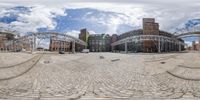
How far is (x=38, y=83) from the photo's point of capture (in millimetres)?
7312

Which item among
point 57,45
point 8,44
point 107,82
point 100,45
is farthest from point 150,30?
point 8,44

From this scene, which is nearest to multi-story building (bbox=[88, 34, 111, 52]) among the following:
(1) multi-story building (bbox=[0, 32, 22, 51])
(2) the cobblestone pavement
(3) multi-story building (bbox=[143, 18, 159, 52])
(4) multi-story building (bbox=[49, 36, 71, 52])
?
(4) multi-story building (bbox=[49, 36, 71, 52])

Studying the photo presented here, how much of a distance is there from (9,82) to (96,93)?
2855mm

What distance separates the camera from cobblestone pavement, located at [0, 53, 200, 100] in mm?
5941

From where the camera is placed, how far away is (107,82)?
761 cm

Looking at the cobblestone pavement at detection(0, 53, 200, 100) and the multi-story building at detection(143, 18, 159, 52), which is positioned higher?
the multi-story building at detection(143, 18, 159, 52)

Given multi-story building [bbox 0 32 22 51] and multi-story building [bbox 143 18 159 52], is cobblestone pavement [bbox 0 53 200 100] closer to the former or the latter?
multi-story building [bbox 143 18 159 52]

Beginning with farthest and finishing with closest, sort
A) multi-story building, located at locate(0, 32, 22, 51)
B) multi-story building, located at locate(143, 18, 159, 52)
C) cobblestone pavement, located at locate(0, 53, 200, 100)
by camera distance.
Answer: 1. multi-story building, located at locate(0, 32, 22, 51)
2. multi-story building, located at locate(143, 18, 159, 52)
3. cobblestone pavement, located at locate(0, 53, 200, 100)

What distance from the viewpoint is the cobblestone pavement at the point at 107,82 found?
19.5ft

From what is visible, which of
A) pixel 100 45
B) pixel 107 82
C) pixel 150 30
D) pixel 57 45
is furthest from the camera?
pixel 150 30

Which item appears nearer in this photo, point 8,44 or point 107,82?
point 107,82

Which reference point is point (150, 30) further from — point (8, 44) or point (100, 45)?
point (8, 44)

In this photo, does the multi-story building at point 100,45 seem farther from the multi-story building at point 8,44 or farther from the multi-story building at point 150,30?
the multi-story building at point 8,44

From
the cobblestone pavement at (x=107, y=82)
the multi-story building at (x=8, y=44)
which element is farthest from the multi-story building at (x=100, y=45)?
the multi-story building at (x=8, y=44)
